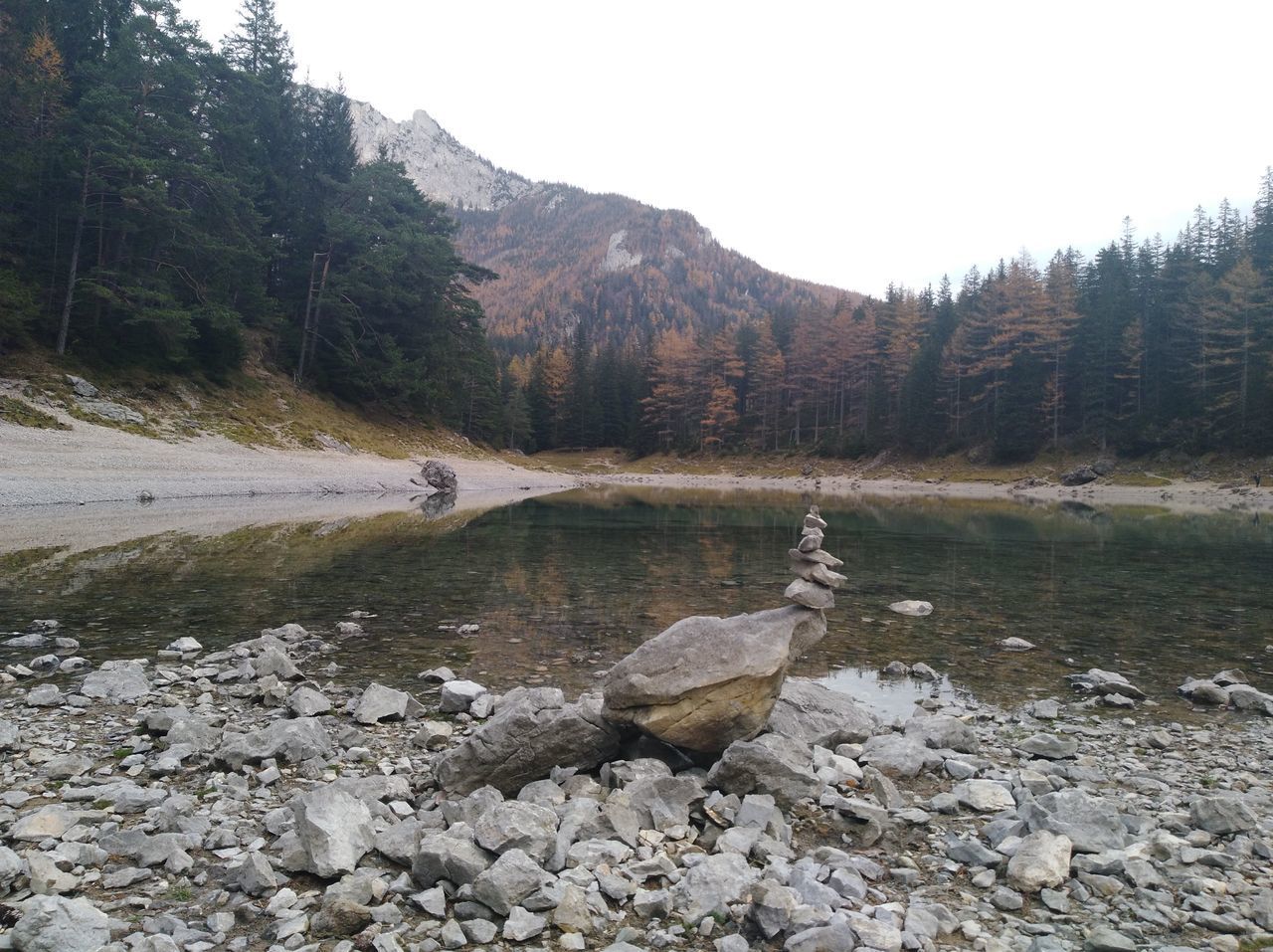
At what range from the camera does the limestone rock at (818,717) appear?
8883 millimetres

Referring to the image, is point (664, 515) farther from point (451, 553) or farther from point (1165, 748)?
point (1165, 748)

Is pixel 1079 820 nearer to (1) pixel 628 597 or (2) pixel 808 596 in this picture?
(2) pixel 808 596

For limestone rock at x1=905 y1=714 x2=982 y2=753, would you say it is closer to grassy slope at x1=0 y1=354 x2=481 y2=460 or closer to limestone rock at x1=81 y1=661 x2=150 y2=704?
limestone rock at x1=81 y1=661 x2=150 y2=704

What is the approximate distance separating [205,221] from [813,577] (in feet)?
217

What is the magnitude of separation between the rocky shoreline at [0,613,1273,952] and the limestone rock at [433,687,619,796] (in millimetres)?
84

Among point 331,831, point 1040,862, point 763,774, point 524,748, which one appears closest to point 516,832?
point 331,831

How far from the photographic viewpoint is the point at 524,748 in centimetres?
748

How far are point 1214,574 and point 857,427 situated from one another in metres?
87.9

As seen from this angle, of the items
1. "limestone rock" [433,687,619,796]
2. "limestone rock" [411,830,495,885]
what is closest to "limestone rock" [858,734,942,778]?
"limestone rock" [433,687,619,796]

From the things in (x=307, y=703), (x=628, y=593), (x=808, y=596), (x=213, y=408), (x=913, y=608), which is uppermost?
(x=213, y=408)

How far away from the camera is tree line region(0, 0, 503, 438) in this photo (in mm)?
48375

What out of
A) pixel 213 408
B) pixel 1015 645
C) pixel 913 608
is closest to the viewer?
pixel 1015 645

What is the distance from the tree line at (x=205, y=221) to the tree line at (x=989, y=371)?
45.5 m

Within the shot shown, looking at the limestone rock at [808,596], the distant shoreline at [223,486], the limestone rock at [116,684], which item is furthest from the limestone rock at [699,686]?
the distant shoreline at [223,486]
